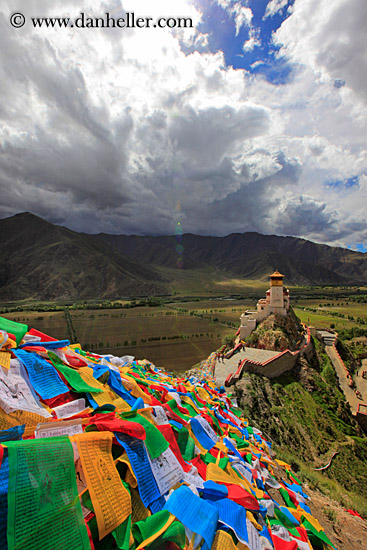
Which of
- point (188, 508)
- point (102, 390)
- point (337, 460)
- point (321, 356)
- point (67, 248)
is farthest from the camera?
point (67, 248)

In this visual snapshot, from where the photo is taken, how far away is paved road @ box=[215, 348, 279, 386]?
1217cm

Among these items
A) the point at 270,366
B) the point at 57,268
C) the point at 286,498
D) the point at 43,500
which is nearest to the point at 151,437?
the point at 43,500

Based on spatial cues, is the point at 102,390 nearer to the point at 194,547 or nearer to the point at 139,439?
the point at 139,439

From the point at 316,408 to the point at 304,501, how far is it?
9.56 m

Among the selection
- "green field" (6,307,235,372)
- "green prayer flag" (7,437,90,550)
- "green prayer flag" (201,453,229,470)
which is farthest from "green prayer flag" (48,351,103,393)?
"green field" (6,307,235,372)

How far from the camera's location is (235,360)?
14297mm

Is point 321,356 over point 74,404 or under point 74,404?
under

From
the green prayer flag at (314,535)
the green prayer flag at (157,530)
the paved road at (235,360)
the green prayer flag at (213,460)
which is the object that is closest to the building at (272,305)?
the paved road at (235,360)

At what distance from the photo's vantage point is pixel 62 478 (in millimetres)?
1651

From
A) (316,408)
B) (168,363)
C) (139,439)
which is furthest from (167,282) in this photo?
(139,439)

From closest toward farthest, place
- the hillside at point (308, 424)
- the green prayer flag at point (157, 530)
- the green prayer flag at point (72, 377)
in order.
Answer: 1. the green prayer flag at point (157, 530)
2. the green prayer flag at point (72, 377)
3. the hillside at point (308, 424)

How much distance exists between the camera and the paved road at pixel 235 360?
1217cm

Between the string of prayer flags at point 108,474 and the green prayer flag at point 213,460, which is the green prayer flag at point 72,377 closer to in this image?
the string of prayer flags at point 108,474

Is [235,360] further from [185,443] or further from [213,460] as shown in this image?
[185,443]
